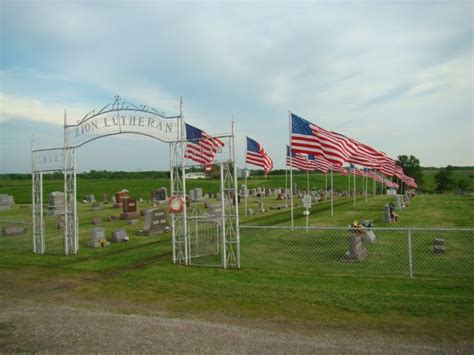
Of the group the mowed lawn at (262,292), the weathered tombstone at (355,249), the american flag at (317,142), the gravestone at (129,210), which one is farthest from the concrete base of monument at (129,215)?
the weathered tombstone at (355,249)

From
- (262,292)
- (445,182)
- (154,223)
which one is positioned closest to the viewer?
(262,292)

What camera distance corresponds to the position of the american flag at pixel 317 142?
17.4 meters

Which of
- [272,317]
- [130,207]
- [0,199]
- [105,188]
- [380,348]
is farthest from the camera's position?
[105,188]

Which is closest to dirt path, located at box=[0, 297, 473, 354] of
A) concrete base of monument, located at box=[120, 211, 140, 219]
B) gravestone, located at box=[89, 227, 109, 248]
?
gravestone, located at box=[89, 227, 109, 248]

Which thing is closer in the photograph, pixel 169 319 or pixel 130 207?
pixel 169 319

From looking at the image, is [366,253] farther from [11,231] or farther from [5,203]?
[5,203]

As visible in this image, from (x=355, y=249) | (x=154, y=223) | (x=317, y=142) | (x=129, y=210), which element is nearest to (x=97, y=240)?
(x=154, y=223)

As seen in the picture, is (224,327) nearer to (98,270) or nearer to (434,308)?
(434,308)

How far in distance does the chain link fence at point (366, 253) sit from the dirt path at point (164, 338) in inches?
186

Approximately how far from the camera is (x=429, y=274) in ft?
36.7

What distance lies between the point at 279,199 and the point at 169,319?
39.7 m

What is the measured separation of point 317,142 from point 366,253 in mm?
6068

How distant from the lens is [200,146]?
44.3 feet

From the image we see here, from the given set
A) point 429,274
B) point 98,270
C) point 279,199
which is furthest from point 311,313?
point 279,199
